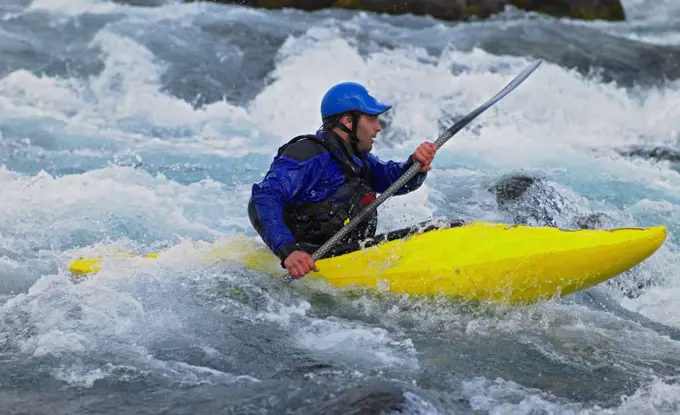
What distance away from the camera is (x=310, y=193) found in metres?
4.62

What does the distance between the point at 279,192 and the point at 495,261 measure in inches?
43.2

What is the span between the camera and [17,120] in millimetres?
9836

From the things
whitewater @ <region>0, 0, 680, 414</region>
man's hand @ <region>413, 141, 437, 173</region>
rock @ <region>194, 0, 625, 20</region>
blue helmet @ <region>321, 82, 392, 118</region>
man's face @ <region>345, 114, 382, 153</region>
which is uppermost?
rock @ <region>194, 0, 625, 20</region>

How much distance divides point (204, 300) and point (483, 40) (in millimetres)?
9365

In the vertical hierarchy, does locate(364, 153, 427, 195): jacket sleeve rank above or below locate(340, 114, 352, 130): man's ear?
below

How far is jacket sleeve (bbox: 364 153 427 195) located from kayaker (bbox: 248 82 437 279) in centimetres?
17

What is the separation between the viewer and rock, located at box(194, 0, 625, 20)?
14664 millimetres

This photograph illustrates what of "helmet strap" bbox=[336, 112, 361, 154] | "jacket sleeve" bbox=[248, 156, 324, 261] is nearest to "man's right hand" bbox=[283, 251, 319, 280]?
"jacket sleeve" bbox=[248, 156, 324, 261]

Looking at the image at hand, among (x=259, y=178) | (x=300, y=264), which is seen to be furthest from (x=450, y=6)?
(x=300, y=264)


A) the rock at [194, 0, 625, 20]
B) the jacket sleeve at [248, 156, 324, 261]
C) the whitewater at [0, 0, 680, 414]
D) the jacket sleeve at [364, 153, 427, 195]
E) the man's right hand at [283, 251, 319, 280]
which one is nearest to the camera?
the whitewater at [0, 0, 680, 414]

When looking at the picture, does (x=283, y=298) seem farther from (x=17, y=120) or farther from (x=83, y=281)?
(x=17, y=120)

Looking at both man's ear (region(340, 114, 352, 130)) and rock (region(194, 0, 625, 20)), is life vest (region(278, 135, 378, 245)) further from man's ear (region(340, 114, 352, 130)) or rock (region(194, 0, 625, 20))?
rock (region(194, 0, 625, 20))

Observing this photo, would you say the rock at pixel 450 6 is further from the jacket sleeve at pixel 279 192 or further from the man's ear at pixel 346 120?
the jacket sleeve at pixel 279 192

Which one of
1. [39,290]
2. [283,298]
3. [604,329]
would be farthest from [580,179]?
[39,290]
